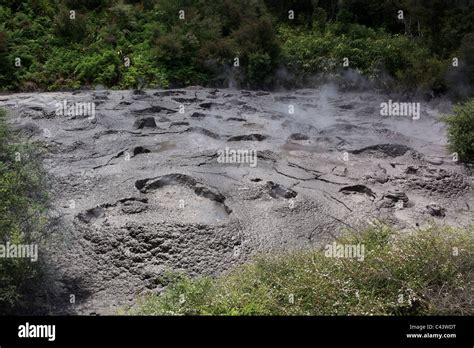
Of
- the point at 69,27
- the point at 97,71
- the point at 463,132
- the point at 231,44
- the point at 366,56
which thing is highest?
the point at 69,27

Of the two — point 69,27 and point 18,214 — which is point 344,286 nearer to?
point 18,214

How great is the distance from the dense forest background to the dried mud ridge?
10.9 feet

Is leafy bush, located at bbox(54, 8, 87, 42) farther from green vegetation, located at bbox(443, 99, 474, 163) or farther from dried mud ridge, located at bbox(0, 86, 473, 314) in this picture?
green vegetation, located at bbox(443, 99, 474, 163)

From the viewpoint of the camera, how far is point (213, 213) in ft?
26.0

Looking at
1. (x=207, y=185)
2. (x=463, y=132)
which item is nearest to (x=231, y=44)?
(x=463, y=132)

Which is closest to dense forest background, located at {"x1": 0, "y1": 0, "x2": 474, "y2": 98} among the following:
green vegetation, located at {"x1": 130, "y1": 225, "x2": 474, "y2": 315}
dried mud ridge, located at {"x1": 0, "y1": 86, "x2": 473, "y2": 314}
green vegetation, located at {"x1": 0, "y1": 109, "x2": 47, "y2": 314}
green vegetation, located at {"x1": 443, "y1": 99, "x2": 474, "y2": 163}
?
dried mud ridge, located at {"x1": 0, "y1": 86, "x2": 473, "y2": 314}

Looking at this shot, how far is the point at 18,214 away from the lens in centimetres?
640

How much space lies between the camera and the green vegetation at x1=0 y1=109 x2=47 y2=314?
582cm

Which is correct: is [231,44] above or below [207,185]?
above

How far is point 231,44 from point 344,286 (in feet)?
45.4

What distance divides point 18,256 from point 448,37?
1428 centimetres
